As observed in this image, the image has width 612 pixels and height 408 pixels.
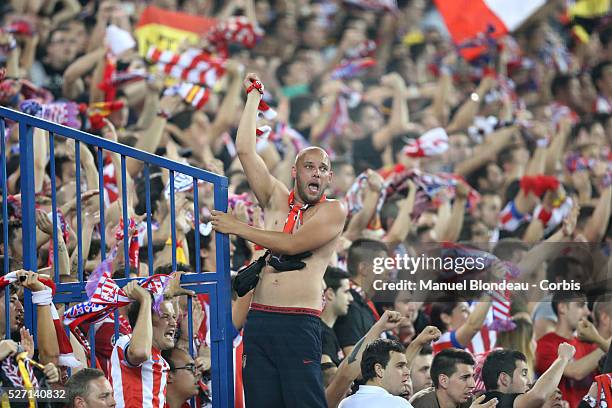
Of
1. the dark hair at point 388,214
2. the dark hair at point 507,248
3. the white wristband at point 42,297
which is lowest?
the white wristband at point 42,297

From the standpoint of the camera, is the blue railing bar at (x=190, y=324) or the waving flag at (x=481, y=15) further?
the waving flag at (x=481, y=15)

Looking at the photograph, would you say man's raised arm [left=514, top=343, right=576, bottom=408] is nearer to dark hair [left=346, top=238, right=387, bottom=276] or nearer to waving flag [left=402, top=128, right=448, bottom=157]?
dark hair [left=346, top=238, right=387, bottom=276]

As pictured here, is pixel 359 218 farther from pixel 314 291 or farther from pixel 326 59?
pixel 326 59

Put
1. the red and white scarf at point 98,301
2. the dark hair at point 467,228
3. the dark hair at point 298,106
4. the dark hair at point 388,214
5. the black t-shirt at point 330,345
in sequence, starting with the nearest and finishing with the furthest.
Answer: the red and white scarf at point 98,301 < the black t-shirt at point 330,345 < the dark hair at point 388,214 < the dark hair at point 467,228 < the dark hair at point 298,106

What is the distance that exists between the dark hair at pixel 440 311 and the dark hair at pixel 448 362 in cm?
141

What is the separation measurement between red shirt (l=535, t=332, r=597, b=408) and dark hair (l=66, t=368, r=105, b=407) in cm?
389

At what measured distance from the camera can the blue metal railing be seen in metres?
7.15

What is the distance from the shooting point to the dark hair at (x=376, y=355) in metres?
7.68

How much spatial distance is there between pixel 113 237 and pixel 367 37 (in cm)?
883

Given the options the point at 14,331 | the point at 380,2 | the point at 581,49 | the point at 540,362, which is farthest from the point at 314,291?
the point at 581,49

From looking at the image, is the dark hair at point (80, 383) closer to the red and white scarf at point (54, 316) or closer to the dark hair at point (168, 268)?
the red and white scarf at point (54, 316)

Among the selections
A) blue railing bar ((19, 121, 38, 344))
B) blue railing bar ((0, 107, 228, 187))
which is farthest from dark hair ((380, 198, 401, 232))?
blue railing bar ((19, 121, 38, 344))

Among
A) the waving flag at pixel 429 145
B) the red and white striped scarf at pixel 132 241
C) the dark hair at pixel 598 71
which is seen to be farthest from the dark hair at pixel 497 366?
the dark hair at pixel 598 71

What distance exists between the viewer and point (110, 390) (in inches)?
258
